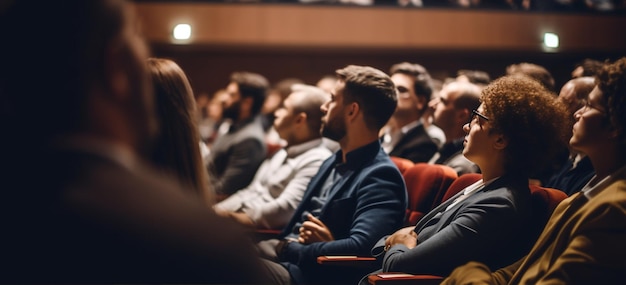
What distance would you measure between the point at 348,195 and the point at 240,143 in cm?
188

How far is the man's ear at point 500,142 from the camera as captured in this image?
2012 millimetres

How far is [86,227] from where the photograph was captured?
2.43 feet

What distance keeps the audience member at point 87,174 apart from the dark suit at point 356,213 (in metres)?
1.55

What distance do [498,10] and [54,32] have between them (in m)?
7.41

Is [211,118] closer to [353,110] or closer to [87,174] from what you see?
[353,110]

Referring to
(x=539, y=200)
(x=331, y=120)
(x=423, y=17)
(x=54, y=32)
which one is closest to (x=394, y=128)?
(x=331, y=120)

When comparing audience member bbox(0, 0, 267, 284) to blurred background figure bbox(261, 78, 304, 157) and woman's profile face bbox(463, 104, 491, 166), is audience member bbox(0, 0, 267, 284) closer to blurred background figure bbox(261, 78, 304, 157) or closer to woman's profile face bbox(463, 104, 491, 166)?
woman's profile face bbox(463, 104, 491, 166)

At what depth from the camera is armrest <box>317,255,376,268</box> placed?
226cm

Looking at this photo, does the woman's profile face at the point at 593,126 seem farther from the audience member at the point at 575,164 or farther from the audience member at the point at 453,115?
the audience member at the point at 453,115

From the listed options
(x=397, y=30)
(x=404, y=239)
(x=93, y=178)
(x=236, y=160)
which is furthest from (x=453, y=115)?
(x=397, y=30)

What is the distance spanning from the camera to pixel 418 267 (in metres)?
1.98

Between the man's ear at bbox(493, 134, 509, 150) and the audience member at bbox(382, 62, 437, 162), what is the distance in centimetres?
121

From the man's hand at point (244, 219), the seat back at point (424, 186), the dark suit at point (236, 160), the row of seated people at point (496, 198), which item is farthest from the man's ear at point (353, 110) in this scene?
the dark suit at point (236, 160)

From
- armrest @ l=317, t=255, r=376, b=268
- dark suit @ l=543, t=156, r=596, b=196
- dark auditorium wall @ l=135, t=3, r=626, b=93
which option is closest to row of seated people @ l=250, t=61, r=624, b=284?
armrest @ l=317, t=255, r=376, b=268
